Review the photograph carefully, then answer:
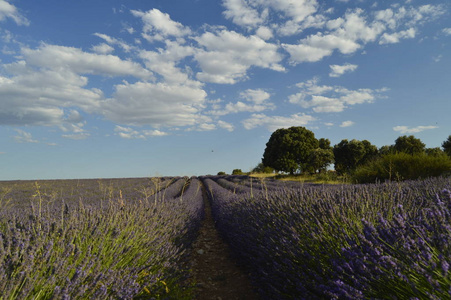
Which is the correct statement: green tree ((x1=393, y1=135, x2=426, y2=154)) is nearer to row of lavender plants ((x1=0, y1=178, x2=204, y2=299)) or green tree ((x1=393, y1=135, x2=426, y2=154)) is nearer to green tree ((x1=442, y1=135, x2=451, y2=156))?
green tree ((x1=442, y1=135, x2=451, y2=156))

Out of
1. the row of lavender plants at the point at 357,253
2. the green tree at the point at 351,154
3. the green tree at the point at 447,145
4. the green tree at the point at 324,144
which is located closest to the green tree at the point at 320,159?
the green tree at the point at 351,154

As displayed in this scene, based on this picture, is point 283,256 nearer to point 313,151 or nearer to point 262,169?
point 313,151

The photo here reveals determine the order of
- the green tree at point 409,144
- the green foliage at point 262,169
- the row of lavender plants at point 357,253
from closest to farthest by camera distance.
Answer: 1. the row of lavender plants at point 357,253
2. the green tree at point 409,144
3. the green foliage at point 262,169

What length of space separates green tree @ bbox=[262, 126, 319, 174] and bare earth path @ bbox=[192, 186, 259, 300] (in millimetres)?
20869

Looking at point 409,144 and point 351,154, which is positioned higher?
point 409,144

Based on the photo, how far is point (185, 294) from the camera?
3248mm

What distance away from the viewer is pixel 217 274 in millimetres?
4395

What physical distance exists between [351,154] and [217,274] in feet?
88.7

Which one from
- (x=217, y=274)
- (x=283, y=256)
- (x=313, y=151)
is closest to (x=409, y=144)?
(x=313, y=151)

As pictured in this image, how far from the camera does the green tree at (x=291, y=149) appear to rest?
2658 centimetres

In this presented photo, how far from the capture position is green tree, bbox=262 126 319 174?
2658 cm

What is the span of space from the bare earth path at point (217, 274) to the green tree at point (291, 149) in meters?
20.9

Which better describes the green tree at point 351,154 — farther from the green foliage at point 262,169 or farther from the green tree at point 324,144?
the green foliage at point 262,169

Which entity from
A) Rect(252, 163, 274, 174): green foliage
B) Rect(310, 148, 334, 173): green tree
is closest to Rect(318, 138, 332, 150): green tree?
Rect(252, 163, 274, 174): green foliage
